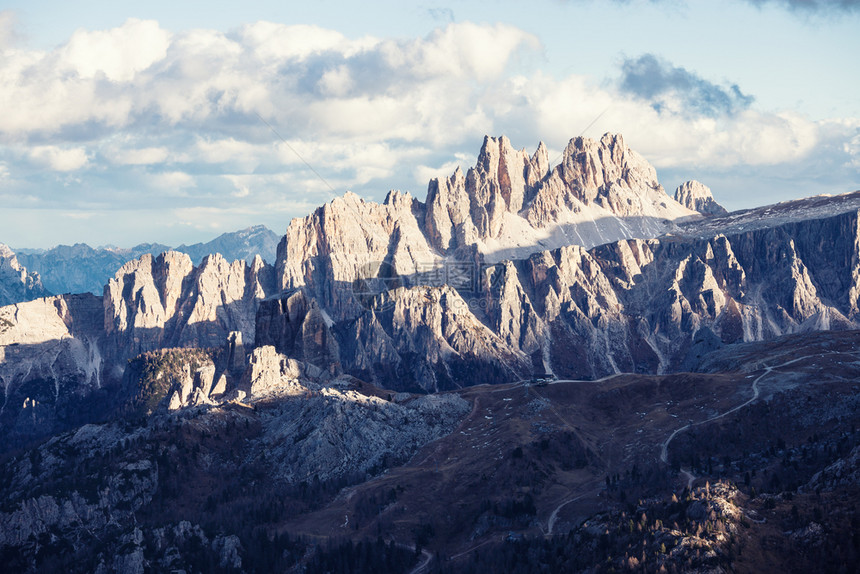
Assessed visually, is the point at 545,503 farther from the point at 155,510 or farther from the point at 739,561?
the point at 155,510

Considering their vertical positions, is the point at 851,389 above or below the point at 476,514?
above

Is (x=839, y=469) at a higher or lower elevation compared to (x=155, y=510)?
higher

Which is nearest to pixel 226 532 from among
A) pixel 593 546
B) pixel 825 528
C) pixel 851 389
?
pixel 593 546

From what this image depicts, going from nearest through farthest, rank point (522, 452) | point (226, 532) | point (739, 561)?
point (739, 561) < point (226, 532) < point (522, 452)

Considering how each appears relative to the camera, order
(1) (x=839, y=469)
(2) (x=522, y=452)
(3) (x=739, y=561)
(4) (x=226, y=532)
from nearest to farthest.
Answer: (3) (x=739, y=561) < (1) (x=839, y=469) < (4) (x=226, y=532) < (2) (x=522, y=452)

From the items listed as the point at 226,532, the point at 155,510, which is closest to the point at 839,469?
the point at 226,532

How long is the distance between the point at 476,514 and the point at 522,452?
25.6 metres

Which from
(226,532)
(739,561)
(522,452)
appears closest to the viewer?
(739,561)

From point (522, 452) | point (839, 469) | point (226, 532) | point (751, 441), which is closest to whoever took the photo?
point (839, 469)

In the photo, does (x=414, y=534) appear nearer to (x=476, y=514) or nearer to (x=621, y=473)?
(x=476, y=514)

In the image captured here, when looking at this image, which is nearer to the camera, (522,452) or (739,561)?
(739,561)

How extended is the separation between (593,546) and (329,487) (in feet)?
271

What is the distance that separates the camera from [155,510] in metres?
188

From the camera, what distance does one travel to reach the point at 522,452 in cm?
19325
